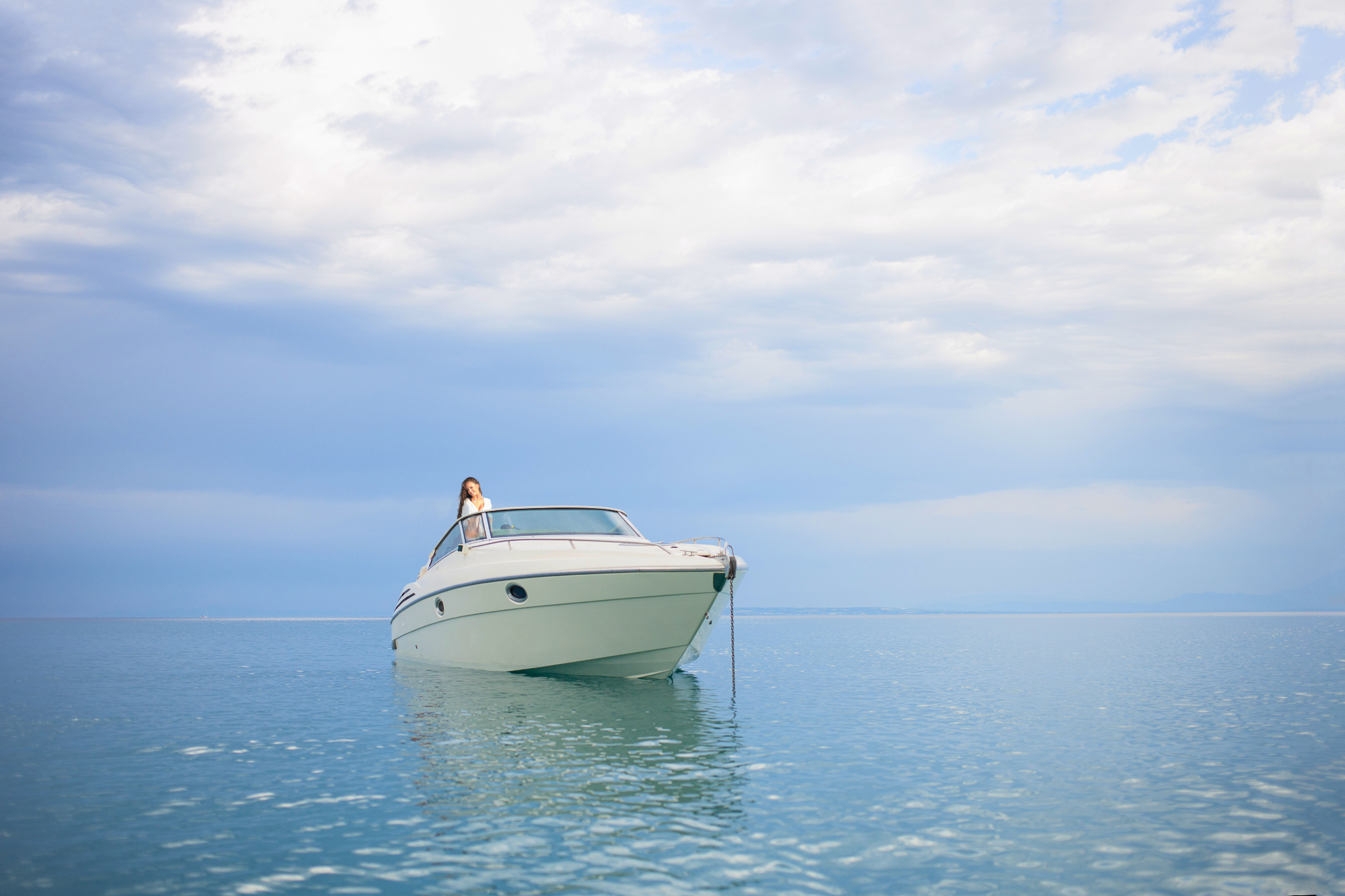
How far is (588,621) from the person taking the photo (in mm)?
14734

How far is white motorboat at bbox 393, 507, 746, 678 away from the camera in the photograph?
14.2 metres

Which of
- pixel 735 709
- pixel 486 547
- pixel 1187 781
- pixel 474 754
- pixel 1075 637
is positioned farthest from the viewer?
pixel 1075 637

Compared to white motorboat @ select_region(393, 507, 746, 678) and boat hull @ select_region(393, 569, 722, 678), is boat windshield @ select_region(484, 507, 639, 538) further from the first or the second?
boat hull @ select_region(393, 569, 722, 678)

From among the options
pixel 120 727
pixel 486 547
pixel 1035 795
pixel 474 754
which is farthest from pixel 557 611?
pixel 1035 795

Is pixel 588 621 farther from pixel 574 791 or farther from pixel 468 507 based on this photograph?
pixel 574 791

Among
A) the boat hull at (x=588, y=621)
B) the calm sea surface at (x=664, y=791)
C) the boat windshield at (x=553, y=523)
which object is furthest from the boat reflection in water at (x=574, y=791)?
the boat windshield at (x=553, y=523)

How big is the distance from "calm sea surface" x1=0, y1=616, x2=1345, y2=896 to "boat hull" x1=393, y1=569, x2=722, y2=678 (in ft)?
1.61

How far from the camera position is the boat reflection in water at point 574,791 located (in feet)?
Answer: 18.4

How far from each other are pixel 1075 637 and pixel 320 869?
56298 mm

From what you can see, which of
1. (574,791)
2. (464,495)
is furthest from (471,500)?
(574,791)

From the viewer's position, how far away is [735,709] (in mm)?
14273

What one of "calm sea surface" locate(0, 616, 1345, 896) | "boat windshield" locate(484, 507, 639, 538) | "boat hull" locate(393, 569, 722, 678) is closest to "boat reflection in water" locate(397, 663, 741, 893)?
"calm sea surface" locate(0, 616, 1345, 896)

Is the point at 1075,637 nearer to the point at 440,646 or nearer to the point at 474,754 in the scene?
the point at 440,646

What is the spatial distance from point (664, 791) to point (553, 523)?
928cm
